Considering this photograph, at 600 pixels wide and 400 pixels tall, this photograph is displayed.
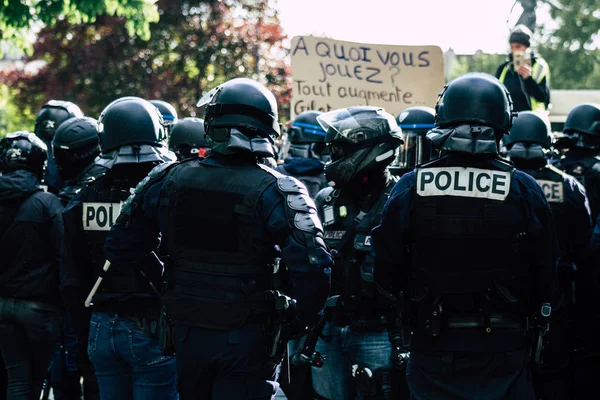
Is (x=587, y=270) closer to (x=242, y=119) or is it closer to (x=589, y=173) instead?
(x=589, y=173)

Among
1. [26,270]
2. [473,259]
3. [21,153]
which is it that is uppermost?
[21,153]

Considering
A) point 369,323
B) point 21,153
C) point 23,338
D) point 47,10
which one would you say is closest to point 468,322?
point 369,323

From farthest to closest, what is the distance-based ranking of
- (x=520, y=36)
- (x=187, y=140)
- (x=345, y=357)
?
(x=520, y=36) < (x=187, y=140) < (x=345, y=357)

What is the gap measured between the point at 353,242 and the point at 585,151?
3.18 m

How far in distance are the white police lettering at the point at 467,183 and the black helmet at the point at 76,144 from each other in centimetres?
296

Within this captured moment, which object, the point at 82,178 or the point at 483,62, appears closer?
the point at 82,178

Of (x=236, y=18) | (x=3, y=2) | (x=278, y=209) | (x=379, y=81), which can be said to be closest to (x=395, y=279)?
(x=278, y=209)

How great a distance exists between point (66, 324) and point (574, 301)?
3.96 metres

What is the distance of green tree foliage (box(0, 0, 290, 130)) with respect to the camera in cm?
1952

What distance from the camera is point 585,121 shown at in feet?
24.9

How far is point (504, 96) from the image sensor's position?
4582 mm

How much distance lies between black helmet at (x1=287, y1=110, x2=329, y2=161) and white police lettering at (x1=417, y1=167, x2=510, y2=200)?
3983mm

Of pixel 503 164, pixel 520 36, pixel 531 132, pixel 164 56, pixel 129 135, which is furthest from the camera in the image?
pixel 164 56

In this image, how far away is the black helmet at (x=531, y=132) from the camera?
6.90 meters
